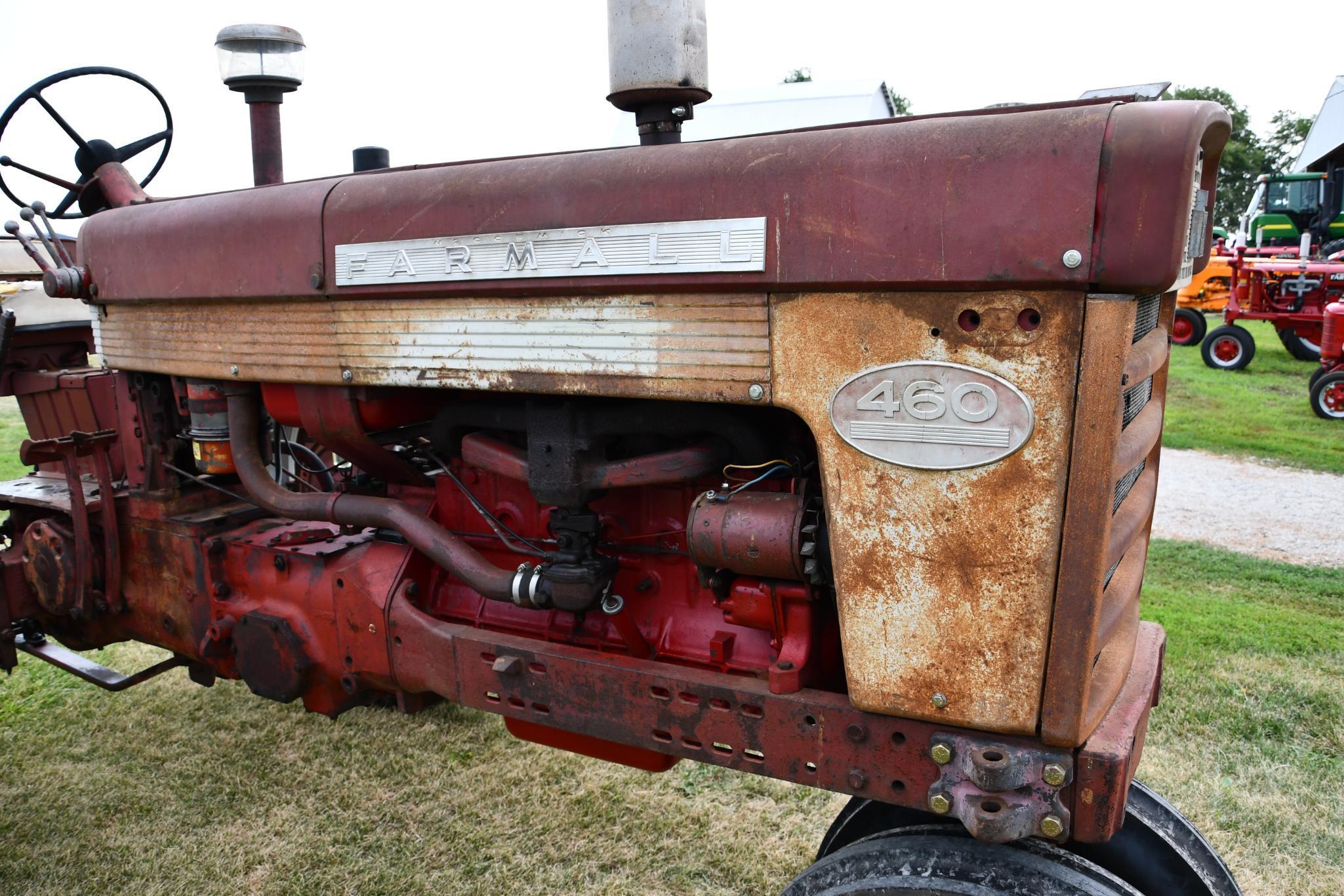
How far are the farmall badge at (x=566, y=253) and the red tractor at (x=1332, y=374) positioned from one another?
9.30 metres

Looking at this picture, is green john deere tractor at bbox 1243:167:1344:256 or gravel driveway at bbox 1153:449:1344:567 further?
green john deere tractor at bbox 1243:167:1344:256

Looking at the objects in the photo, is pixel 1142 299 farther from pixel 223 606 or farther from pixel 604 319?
pixel 223 606

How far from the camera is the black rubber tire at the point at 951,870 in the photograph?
1663mm

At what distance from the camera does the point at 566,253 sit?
181 centimetres

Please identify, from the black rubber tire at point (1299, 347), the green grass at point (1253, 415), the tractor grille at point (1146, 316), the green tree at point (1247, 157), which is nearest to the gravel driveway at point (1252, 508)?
the green grass at point (1253, 415)

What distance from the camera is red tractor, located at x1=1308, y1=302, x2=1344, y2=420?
9094 millimetres

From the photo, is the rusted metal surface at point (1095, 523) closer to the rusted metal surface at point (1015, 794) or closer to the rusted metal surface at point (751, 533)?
the rusted metal surface at point (1015, 794)

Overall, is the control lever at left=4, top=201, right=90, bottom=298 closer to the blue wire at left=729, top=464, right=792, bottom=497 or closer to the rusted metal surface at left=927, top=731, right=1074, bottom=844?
the blue wire at left=729, top=464, right=792, bottom=497

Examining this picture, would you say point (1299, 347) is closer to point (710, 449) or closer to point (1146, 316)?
point (1146, 316)

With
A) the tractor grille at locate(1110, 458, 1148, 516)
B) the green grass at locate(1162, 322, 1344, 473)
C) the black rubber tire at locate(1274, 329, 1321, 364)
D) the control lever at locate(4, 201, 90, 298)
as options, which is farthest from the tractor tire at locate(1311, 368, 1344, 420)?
the control lever at locate(4, 201, 90, 298)

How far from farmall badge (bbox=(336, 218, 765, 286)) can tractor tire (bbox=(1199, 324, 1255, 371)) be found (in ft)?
39.1

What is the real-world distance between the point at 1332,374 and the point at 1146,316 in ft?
29.1

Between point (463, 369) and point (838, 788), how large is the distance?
1047mm

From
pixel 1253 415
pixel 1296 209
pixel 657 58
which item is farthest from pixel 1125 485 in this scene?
pixel 1296 209
